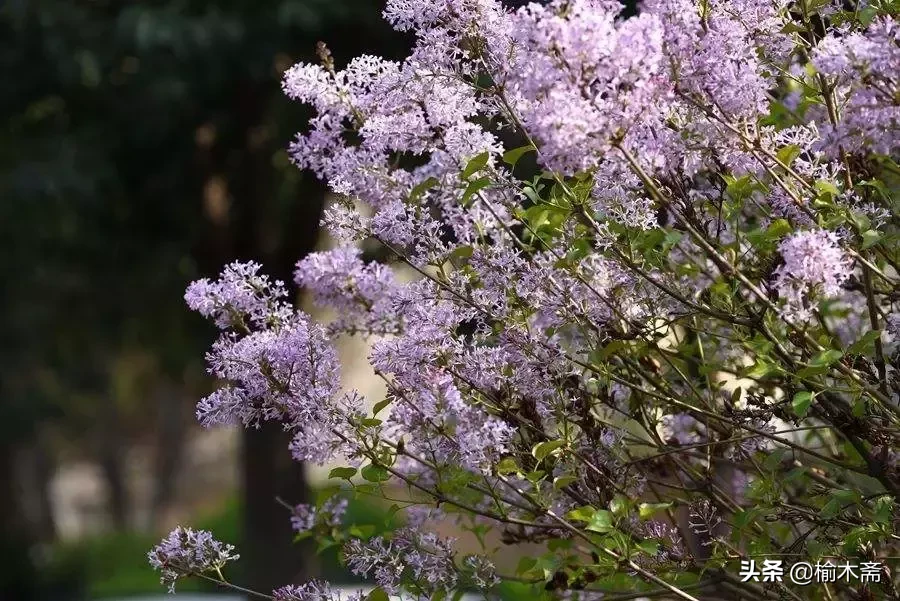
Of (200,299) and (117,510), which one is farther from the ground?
(117,510)

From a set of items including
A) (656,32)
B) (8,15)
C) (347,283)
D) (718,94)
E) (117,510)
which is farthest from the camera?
(117,510)

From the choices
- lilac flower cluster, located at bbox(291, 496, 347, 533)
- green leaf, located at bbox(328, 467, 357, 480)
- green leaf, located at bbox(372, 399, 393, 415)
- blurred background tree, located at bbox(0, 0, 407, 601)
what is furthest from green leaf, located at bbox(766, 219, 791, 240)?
blurred background tree, located at bbox(0, 0, 407, 601)

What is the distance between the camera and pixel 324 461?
2.98m

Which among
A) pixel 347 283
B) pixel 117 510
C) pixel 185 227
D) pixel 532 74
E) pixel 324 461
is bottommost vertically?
pixel 324 461

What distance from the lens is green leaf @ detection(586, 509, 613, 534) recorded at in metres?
2.75

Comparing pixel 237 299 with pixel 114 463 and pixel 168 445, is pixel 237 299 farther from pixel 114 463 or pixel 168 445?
pixel 114 463

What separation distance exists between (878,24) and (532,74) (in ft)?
2.31

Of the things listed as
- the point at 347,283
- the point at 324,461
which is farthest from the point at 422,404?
the point at 347,283

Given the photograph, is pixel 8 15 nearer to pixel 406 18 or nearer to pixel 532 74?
pixel 406 18

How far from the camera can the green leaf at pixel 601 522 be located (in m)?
2.75

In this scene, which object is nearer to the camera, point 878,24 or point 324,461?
point 878,24

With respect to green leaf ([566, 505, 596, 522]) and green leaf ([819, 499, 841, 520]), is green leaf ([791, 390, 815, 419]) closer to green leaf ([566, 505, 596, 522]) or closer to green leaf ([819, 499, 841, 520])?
green leaf ([819, 499, 841, 520])

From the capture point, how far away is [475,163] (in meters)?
2.85

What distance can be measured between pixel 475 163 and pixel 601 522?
2.88ft
